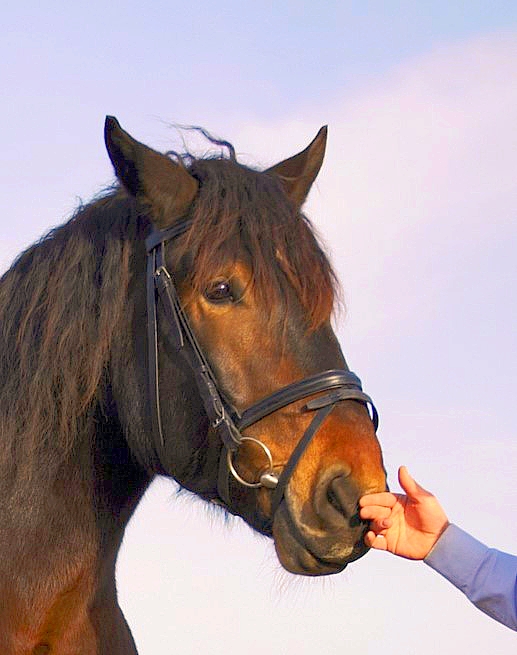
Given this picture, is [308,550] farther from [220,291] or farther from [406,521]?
[220,291]

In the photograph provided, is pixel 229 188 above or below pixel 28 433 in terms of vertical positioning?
above

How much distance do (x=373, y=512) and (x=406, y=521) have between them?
262mm

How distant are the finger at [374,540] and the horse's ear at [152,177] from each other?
1.71 m

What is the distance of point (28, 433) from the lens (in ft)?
15.7

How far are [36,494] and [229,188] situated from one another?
1645mm

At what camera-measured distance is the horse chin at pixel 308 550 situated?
4.16 m

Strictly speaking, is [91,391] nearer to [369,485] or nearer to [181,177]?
[181,177]

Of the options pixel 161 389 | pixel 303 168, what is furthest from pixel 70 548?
pixel 303 168

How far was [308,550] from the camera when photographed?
4211 millimetres

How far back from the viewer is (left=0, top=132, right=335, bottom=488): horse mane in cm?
464

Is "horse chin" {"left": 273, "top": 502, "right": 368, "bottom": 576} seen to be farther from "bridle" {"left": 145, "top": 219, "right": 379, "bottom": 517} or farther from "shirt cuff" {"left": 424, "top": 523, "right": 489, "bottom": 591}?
"shirt cuff" {"left": 424, "top": 523, "right": 489, "bottom": 591}

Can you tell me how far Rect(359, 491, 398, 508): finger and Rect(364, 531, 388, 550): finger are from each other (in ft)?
0.49

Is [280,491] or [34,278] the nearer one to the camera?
[280,491]

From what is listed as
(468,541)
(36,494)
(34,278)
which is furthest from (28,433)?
(468,541)
